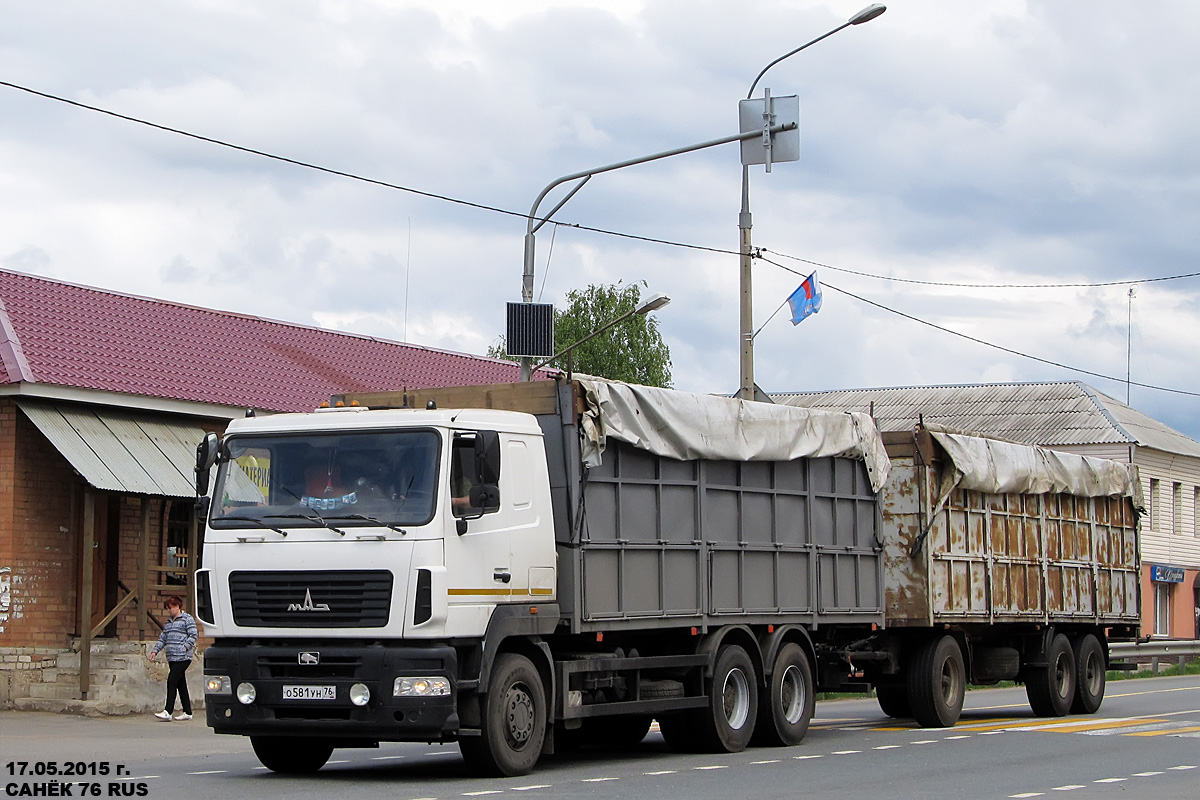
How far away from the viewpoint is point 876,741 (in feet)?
56.3

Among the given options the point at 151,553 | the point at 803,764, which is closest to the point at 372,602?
the point at 803,764

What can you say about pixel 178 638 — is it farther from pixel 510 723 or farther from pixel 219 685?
pixel 510 723

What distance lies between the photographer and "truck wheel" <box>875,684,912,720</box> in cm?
1891

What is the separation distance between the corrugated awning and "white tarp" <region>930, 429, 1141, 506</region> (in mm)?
9862

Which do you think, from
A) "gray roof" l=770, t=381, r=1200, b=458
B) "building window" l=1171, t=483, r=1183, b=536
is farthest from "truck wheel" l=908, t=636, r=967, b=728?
"building window" l=1171, t=483, r=1183, b=536

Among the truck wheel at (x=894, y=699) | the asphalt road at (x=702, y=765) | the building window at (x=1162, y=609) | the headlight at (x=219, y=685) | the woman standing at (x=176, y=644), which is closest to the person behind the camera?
the asphalt road at (x=702, y=765)

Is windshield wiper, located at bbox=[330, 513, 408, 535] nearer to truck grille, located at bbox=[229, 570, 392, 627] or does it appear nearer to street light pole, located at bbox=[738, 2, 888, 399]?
truck grille, located at bbox=[229, 570, 392, 627]

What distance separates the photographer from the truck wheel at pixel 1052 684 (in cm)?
2092

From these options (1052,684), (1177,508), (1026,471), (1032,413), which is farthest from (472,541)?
(1177,508)

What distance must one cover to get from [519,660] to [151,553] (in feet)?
39.0

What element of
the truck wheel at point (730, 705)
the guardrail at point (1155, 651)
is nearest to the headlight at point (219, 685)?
the truck wheel at point (730, 705)

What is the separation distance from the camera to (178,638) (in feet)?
66.3

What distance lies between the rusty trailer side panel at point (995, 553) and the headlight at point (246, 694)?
807 centimetres

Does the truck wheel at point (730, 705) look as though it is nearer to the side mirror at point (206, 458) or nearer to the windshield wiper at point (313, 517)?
the windshield wiper at point (313, 517)
